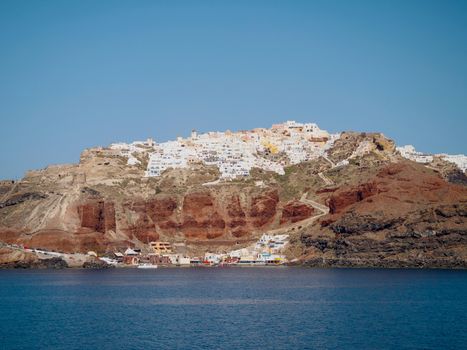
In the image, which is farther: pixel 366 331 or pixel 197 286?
pixel 197 286

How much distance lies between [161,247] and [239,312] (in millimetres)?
73428

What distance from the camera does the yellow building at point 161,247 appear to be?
13150 centimetres

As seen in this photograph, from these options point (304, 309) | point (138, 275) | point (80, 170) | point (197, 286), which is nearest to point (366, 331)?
point (304, 309)

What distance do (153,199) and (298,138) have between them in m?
48.1

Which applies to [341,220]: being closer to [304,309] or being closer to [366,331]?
[304,309]

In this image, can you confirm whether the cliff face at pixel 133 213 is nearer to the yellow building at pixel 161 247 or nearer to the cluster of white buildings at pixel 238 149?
the yellow building at pixel 161 247

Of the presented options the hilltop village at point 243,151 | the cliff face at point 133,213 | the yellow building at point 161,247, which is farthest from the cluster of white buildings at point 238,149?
the yellow building at point 161,247

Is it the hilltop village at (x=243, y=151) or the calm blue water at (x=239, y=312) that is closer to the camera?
the calm blue water at (x=239, y=312)

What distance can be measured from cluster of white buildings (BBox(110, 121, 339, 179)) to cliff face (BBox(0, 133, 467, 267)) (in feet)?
10.2

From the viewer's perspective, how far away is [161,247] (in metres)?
132

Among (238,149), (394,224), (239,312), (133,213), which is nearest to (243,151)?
(238,149)

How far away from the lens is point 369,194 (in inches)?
4783

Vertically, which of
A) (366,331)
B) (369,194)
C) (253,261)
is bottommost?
(366,331)

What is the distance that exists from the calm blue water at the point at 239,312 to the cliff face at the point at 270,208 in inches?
509
